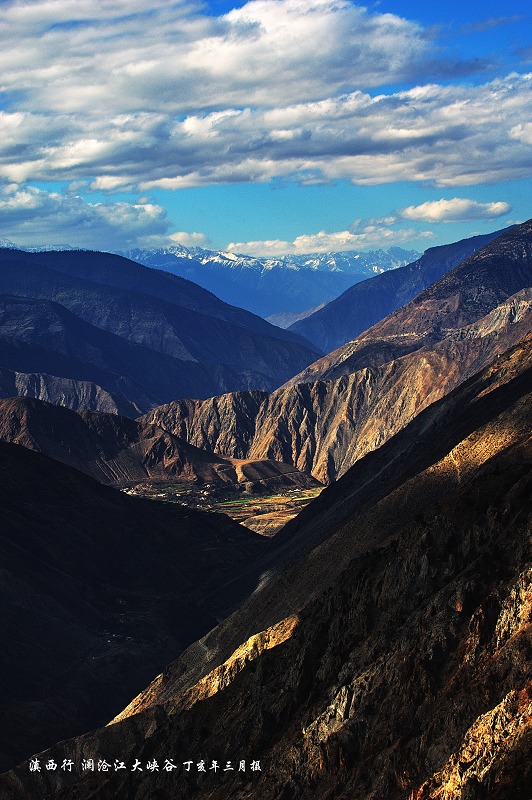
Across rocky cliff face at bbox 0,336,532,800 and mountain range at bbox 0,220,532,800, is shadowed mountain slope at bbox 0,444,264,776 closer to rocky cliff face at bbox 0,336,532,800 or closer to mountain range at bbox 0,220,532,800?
mountain range at bbox 0,220,532,800

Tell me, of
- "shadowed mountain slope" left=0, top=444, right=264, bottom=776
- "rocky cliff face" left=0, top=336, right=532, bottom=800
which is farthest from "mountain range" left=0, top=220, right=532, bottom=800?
"shadowed mountain slope" left=0, top=444, right=264, bottom=776

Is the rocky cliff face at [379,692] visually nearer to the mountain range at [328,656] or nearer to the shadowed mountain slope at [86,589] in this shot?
the mountain range at [328,656]

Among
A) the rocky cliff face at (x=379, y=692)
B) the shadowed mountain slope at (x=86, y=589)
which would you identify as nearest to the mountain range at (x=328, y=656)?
the rocky cliff face at (x=379, y=692)

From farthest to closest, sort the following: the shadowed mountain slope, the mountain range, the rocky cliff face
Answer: the shadowed mountain slope < the mountain range < the rocky cliff face

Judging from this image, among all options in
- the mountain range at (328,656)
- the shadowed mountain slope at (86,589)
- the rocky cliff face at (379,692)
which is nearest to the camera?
the rocky cliff face at (379,692)

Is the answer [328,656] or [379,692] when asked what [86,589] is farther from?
[379,692]

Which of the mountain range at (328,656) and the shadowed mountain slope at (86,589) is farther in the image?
the shadowed mountain slope at (86,589)

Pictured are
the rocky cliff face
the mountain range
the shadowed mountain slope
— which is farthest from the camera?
the shadowed mountain slope
